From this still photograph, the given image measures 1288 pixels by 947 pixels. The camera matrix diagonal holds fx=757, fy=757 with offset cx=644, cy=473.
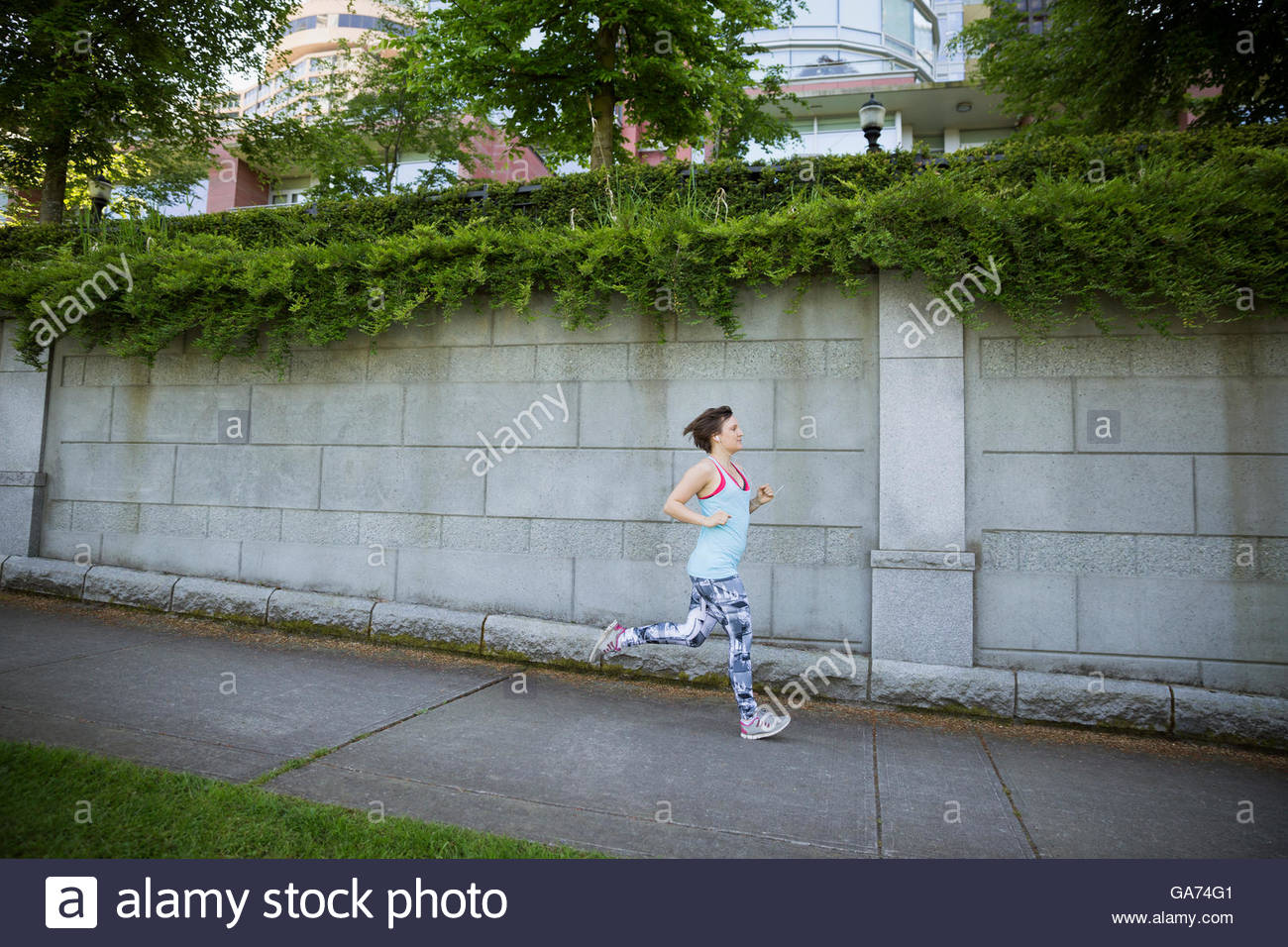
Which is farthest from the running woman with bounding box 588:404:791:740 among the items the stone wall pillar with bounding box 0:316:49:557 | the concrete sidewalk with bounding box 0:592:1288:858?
the stone wall pillar with bounding box 0:316:49:557

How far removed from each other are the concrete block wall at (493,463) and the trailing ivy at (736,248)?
357mm

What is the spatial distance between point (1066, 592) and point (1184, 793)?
169 cm

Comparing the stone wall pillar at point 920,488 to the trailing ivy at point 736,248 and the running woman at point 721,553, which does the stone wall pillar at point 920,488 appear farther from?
the running woman at point 721,553

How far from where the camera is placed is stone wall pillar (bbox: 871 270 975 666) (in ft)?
19.0

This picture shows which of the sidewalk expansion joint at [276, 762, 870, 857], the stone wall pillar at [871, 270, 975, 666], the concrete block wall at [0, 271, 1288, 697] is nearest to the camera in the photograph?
the sidewalk expansion joint at [276, 762, 870, 857]

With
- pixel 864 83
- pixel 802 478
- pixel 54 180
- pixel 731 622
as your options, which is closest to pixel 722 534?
pixel 731 622

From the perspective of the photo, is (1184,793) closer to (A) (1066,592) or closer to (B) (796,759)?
(A) (1066,592)

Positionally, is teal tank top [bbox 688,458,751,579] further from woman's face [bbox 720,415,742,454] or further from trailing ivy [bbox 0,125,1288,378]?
trailing ivy [bbox 0,125,1288,378]

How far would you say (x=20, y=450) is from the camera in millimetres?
8250

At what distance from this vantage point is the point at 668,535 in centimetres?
644

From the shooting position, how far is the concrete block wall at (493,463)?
6242 mm

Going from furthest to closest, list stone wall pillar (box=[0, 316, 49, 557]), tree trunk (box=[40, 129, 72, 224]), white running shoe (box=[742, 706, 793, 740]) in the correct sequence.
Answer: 1. tree trunk (box=[40, 129, 72, 224])
2. stone wall pillar (box=[0, 316, 49, 557])
3. white running shoe (box=[742, 706, 793, 740])

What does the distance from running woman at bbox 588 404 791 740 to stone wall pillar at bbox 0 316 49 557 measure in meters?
7.38

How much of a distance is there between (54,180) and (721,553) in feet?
40.7
